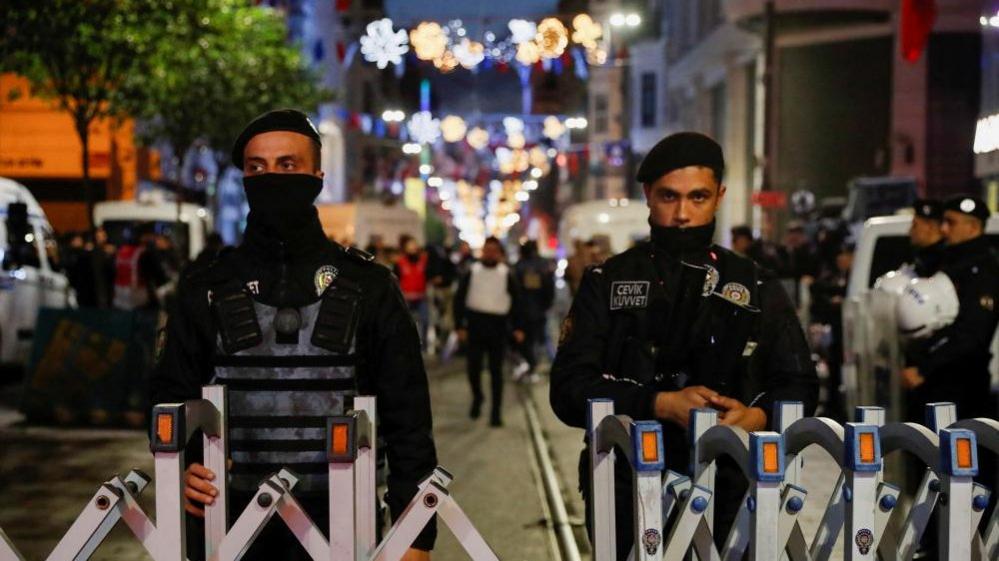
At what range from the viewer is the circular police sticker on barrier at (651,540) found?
11.3ft

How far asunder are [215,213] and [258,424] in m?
37.8

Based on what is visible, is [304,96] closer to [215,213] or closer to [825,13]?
[215,213]

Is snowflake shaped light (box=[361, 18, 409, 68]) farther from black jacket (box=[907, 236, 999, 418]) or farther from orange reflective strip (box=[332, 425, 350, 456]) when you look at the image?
orange reflective strip (box=[332, 425, 350, 456])

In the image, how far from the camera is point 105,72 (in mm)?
17672

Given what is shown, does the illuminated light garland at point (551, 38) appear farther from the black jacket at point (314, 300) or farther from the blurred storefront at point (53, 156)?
the black jacket at point (314, 300)

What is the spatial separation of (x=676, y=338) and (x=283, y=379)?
3.44 feet

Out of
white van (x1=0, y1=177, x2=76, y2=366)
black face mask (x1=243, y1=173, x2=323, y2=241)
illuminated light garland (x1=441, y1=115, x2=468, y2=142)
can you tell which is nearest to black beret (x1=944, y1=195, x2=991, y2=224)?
black face mask (x1=243, y1=173, x2=323, y2=241)

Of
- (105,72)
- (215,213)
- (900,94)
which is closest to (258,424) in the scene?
(105,72)

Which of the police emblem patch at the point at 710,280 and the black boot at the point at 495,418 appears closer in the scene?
the police emblem patch at the point at 710,280

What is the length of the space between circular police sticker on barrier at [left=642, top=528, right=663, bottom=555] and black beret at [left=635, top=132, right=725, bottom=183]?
1.32 meters

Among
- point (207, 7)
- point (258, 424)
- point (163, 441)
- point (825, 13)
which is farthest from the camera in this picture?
point (825, 13)

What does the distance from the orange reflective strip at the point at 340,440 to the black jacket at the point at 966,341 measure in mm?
5032

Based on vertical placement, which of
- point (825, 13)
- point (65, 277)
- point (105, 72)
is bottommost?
point (65, 277)

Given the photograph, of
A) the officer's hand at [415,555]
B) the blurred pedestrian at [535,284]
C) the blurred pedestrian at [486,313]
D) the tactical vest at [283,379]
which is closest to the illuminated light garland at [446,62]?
the blurred pedestrian at [535,284]
